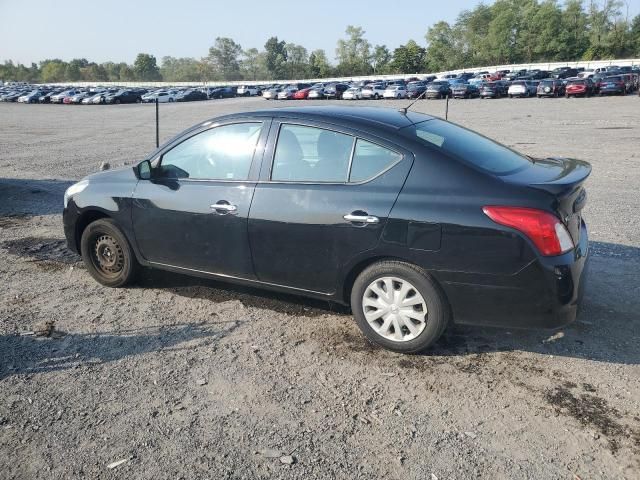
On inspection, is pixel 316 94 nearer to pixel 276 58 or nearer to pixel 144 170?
pixel 144 170

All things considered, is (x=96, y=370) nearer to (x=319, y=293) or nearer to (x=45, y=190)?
(x=319, y=293)

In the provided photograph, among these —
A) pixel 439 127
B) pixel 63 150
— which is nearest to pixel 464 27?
pixel 63 150

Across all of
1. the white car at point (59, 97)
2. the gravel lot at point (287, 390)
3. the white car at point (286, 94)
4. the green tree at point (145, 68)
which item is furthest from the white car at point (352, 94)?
the green tree at point (145, 68)

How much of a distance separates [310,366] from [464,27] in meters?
148

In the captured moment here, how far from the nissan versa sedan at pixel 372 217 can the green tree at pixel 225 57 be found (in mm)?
186648

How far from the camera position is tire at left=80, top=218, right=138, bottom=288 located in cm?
534

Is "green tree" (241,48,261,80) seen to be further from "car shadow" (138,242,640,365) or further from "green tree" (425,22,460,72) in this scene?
"car shadow" (138,242,640,365)

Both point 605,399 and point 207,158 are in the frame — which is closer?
point 605,399

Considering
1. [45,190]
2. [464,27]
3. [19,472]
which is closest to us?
[19,472]

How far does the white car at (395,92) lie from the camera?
53.7 m

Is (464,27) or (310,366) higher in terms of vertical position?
(464,27)

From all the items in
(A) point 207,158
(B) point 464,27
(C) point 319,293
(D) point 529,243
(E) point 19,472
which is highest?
(B) point 464,27

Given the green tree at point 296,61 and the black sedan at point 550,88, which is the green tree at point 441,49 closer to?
the green tree at point 296,61

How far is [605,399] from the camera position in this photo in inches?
137
